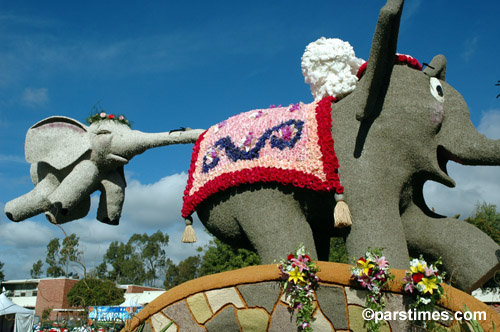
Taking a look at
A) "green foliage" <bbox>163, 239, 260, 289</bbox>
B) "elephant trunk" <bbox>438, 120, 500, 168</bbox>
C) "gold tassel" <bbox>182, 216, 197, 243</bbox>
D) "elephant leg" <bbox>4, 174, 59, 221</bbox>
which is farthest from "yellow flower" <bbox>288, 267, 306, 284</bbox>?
"green foliage" <bbox>163, 239, 260, 289</bbox>

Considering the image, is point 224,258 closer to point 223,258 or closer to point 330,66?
point 223,258

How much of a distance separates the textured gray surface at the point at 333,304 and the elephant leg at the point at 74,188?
3152 millimetres

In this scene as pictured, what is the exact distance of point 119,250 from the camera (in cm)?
4653

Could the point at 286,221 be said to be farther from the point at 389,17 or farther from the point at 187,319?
the point at 389,17

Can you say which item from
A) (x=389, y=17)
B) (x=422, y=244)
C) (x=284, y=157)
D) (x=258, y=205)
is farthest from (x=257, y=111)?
(x=422, y=244)

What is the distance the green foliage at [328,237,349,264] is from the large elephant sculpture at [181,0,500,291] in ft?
36.4

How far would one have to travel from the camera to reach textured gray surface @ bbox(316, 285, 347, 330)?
3.20 metres

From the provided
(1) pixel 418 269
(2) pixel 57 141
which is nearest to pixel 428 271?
(1) pixel 418 269

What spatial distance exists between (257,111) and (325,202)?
116cm

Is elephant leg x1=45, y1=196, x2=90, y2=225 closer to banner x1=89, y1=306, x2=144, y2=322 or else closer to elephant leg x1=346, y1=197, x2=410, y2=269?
banner x1=89, y1=306, x2=144, y2=322

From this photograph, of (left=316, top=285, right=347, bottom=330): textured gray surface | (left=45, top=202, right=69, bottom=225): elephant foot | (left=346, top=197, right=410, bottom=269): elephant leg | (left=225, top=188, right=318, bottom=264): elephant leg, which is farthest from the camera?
(left=45, top=202, right=69, bottom=225): elephant foot

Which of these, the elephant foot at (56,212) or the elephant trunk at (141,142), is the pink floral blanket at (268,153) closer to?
the elephant trunk at (141,142)

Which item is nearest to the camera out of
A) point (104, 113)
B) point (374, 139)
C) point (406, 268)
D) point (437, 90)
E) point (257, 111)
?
point (406, 268)

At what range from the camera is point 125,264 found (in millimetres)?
43000
